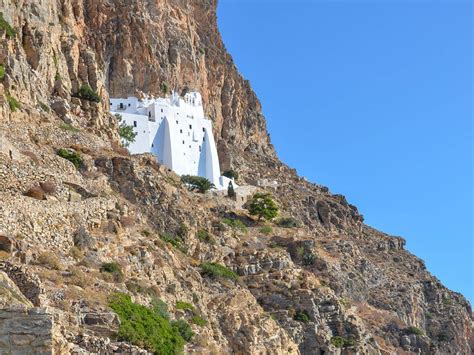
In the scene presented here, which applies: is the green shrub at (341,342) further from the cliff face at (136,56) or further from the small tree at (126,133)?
the small tree at (126,133)

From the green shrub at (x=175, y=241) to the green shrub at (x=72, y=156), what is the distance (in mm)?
5722

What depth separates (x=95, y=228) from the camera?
31.9 metres

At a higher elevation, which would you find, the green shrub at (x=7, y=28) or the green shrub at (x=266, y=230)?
the green shrub at (x=7, y=28)

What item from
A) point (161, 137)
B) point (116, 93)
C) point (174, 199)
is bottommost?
point (174, 199)

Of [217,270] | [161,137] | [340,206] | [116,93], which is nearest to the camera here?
[217,270]

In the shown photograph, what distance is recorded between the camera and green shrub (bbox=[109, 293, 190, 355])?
22.5 meters

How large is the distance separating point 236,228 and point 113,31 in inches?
1042

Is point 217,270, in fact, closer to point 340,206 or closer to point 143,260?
point 143,260

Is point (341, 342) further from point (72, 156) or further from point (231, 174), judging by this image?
point (231, 174)

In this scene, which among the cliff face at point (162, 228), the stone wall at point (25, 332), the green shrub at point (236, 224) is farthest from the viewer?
the green shrub at point (236, 224)

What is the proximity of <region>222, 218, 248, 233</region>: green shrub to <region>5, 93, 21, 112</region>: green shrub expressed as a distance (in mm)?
17028

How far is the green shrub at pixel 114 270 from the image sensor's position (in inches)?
1096

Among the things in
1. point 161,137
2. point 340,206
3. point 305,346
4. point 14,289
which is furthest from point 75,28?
point 14,289

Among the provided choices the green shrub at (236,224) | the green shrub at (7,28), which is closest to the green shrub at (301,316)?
the green shrub at (236,224)
